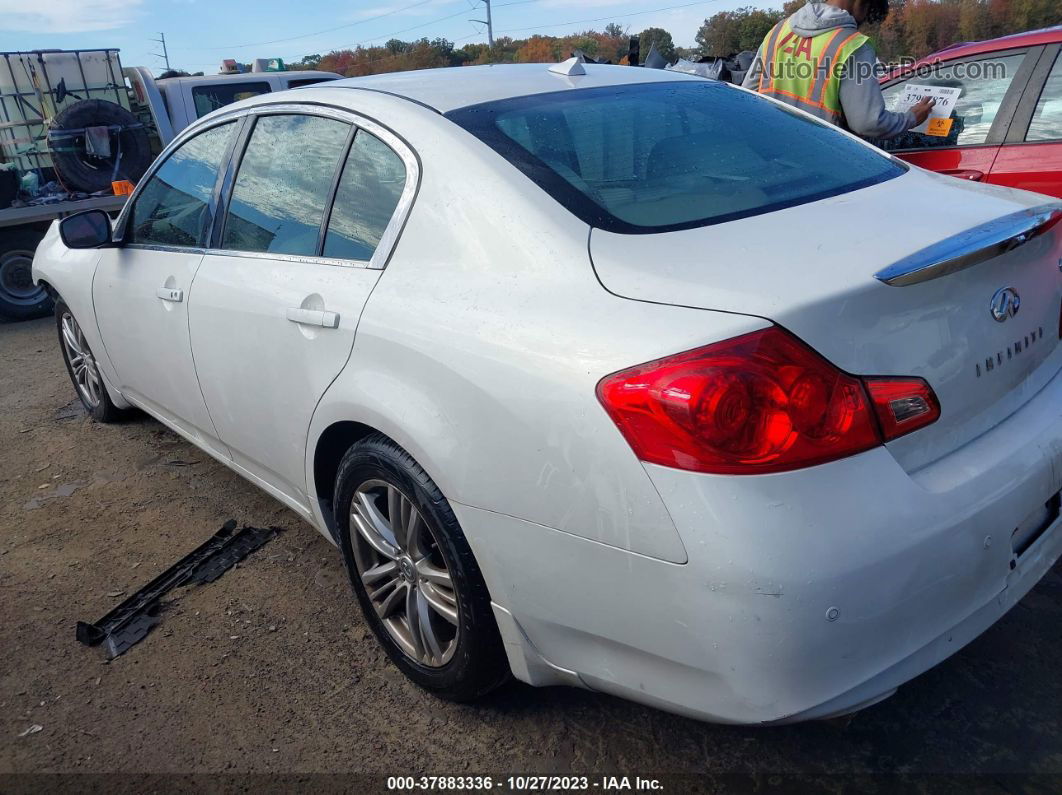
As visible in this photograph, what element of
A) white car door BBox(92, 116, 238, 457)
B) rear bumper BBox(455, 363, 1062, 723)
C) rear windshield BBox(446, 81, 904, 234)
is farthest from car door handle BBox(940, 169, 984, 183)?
white car door BBox(92, 116, 238, 457)

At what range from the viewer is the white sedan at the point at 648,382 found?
5.20 feet

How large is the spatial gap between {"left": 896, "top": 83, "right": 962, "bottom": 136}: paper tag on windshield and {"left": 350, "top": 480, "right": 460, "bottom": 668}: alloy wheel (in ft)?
11.9

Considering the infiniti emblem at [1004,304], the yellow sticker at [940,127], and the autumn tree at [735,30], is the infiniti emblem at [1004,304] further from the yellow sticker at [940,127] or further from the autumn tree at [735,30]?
the autumn tree at [735,30]

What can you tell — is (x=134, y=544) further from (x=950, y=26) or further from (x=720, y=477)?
(x=950, y=26)

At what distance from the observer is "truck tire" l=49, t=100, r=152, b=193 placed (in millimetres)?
8180

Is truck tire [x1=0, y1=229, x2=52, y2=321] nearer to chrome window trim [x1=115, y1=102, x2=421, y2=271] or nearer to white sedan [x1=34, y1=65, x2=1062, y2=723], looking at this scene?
chrome window trim [x1=115, y1=102, x2=421, y2=271]

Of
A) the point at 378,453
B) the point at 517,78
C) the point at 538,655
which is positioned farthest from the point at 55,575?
the point at 517,78

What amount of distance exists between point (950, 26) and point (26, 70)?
24.3 metres

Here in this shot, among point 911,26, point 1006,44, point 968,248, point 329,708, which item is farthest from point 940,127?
point 911,26

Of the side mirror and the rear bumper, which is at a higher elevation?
the side mirror

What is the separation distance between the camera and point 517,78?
2684 millimetres

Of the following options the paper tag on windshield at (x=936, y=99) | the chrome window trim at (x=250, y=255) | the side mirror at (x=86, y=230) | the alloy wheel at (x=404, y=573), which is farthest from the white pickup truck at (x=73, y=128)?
the alloy wheel at (x=404, y=573)

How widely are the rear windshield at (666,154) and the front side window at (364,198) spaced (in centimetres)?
24

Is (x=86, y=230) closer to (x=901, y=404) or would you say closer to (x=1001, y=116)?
(x=901, y=404)
